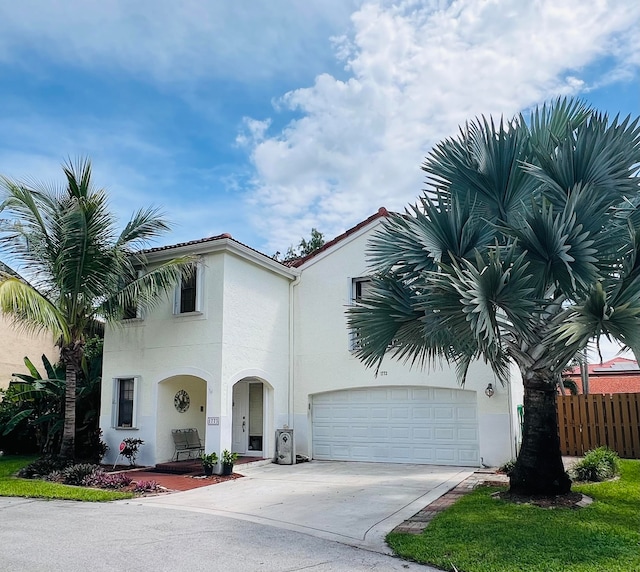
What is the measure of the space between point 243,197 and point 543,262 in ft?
38.7

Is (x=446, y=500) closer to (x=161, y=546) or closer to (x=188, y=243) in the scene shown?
(x=161, y=546)

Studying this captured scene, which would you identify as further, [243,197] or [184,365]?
[243,197]

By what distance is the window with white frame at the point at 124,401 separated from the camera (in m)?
16.7

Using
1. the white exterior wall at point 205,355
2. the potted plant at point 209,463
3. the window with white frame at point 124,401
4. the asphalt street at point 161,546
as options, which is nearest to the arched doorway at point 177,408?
the white exterior wall at point 205,355

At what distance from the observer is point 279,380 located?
58.0 feet

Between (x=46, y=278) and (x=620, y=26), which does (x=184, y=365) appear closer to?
(x=46, y=278)

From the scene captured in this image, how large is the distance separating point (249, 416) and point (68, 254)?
764 centimetres

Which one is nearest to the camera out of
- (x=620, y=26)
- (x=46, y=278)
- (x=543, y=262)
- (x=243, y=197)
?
(x=543, y=262)

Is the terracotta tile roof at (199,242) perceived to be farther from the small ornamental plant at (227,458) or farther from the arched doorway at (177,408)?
the small ornamental plant at (227,458)

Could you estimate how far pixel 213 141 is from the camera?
15703 millimetres

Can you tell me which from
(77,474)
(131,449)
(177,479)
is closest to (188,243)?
(131,449)

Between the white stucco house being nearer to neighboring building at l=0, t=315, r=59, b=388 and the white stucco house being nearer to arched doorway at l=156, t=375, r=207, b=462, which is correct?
arched doorway at l=156, t=375, r=207, b=462

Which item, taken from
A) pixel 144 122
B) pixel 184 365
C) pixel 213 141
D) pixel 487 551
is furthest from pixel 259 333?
pixel 487 551

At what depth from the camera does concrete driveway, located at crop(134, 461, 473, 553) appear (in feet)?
28.9
